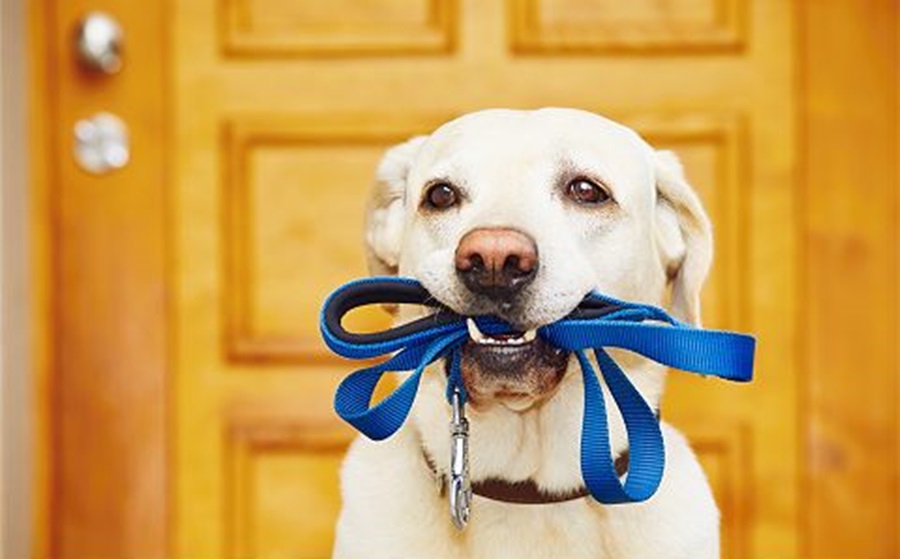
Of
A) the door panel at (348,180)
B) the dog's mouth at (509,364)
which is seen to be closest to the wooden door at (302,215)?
the door panel at (348,180)

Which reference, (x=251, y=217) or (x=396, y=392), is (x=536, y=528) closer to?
(x=396, y=392)

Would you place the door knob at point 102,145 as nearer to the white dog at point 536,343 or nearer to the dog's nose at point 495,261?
the white dog at point 536,343

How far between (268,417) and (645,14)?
0.85 meters

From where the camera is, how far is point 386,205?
1.32m

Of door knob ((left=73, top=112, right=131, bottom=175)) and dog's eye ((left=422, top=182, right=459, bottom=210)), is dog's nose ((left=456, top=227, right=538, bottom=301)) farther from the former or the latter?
door knob ((left=73, top=112, right=131, bottom=175))

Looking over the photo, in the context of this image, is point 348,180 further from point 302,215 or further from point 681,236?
point 681,236

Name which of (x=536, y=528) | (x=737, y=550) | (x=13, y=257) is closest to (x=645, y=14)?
(x=737, y=550)

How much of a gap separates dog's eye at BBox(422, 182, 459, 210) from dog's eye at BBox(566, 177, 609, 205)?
0.09 m

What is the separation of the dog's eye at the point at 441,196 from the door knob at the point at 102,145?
1.13 meters

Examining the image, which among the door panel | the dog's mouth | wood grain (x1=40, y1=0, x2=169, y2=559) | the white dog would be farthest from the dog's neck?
wood grain (x1=40, y1=0, x2=169, y2=559)

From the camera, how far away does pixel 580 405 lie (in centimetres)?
123

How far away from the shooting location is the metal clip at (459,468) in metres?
1.03

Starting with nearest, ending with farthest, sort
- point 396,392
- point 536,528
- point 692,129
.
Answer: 1. point 396,392
2. point 536,528
3. point 692,129

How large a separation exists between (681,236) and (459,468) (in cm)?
36
